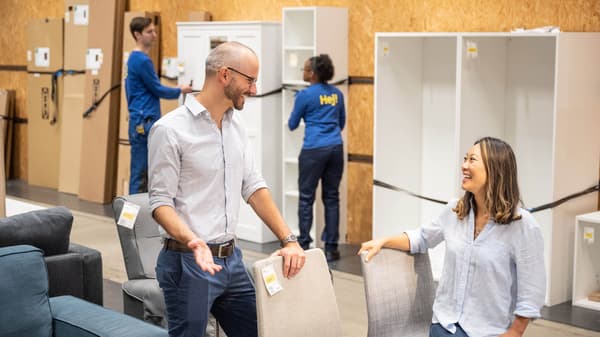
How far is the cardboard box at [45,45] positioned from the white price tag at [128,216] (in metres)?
5.84

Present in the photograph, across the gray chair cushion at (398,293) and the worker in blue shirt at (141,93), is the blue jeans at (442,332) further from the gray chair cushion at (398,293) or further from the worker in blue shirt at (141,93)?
the worker in blue shirt at (141,93)

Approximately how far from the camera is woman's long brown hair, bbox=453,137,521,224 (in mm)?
3139

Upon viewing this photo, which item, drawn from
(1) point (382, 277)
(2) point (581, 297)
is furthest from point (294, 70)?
(1) point (382, 277)

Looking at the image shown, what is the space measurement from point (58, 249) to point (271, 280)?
4.80ft

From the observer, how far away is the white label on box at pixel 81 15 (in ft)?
30.1

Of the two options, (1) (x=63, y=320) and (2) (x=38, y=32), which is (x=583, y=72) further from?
(2) (x=38, y=32)

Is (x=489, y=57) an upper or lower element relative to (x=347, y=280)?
upper

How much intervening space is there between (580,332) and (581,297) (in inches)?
23.4

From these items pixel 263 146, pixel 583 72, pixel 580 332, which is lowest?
pixel 580 332

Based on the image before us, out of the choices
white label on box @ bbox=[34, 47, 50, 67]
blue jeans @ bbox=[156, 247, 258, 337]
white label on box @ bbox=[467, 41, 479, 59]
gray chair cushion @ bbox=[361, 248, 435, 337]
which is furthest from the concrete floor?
white label on box @ bbox=[34, 47, 50, 67]

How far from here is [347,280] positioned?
6039 millimetres

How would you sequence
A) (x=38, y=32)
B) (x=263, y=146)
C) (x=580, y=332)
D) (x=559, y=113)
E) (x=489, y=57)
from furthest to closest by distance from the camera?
(x=38, y=32) → (x=263, y=146) → (x=489, y=57) → (x=559, y=113) → (x=580, y=332)

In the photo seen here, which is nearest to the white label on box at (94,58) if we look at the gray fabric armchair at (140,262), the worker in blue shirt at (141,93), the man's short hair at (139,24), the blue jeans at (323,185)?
the worker in blue shirt at (141,93)

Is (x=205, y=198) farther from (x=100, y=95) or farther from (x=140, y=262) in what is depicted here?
(x=100, y=95)
